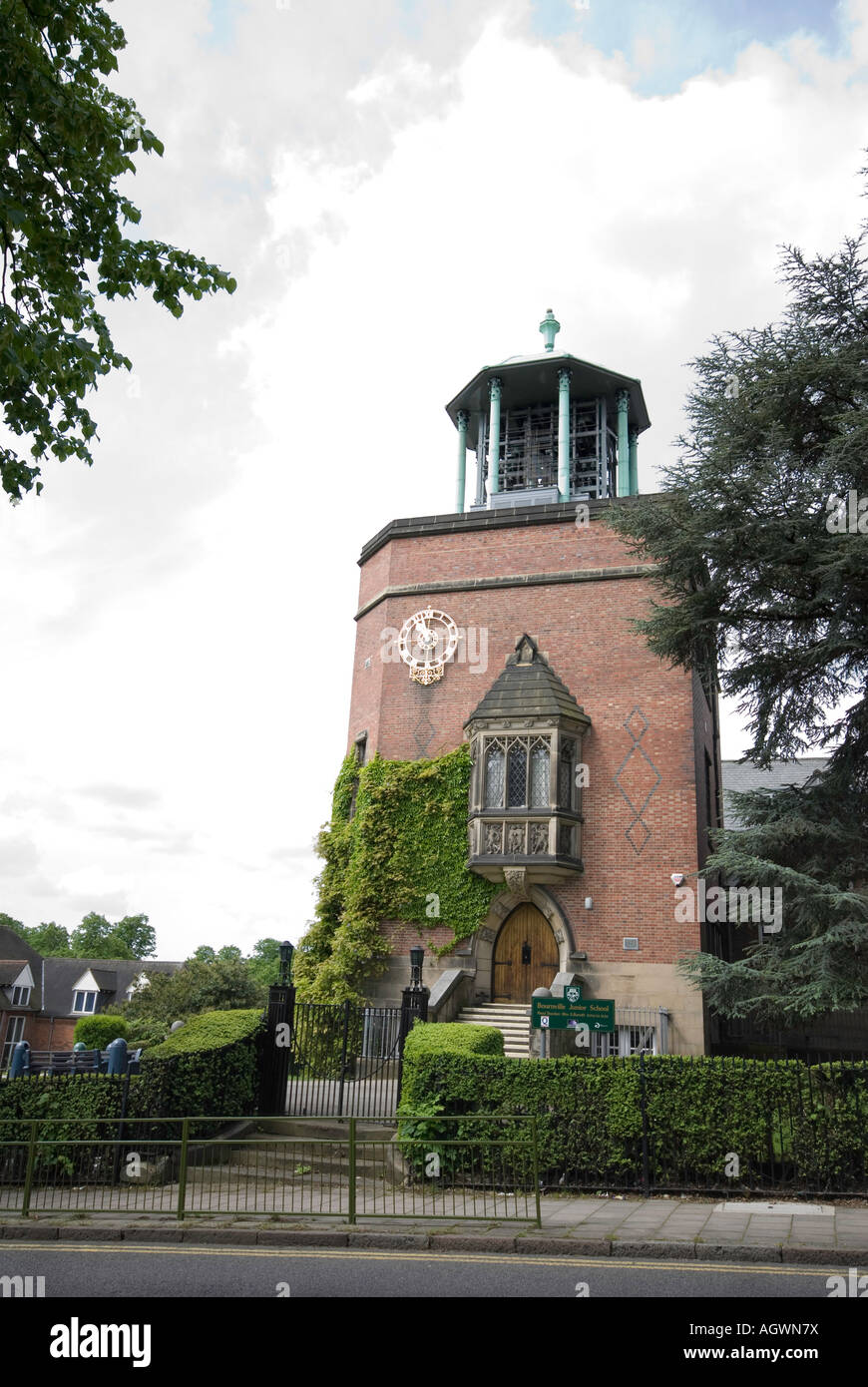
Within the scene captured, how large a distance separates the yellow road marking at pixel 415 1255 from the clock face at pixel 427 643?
15552mm

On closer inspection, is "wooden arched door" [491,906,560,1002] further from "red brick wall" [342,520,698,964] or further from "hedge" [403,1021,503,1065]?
"hedge" [403,1021,503,1065]

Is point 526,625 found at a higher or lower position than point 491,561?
lower

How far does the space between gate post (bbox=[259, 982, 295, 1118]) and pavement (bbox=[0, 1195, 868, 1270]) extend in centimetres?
481

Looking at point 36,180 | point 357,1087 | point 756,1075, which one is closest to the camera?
point 36,180

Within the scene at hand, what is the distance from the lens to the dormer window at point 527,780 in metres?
20.5

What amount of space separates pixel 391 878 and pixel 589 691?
6052 millimetres

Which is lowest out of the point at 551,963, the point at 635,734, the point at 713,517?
the point at 551,963

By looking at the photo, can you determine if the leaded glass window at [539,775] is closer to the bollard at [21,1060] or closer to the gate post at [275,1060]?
the gate post at [275,1060]

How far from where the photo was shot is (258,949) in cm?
11581

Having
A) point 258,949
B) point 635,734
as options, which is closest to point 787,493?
point 635,734

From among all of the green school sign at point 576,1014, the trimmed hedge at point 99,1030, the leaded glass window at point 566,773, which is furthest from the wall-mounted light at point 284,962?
the trimmed hedge at point 99,1030

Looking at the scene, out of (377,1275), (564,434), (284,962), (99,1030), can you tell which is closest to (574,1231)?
(377,1275)

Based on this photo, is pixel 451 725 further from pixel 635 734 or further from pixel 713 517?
pixel 713 517
